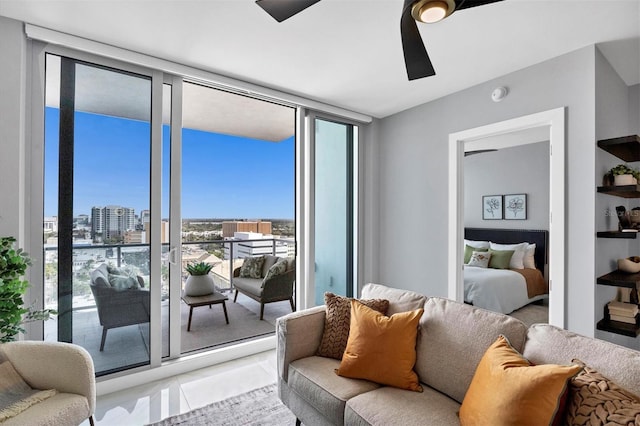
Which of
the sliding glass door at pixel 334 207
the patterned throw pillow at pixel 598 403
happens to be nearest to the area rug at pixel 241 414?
the sliding glass door at pixel 334 207

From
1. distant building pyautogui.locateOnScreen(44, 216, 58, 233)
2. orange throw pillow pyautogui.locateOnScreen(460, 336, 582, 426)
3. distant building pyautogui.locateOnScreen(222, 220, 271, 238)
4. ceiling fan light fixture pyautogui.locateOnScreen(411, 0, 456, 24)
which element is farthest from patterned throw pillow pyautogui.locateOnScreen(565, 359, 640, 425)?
distant building pyautogui.locateOnScreen(222, 220, 271, 238)

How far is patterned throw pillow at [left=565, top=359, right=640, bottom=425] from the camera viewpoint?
1004mm

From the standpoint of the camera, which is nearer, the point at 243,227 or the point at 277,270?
the point at 277,270

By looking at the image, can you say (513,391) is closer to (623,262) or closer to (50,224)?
(623,262)

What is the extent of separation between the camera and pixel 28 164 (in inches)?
86.4

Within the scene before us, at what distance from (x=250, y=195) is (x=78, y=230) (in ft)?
12.2

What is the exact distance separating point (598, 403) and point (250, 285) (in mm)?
3716

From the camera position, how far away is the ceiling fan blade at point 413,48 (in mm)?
1479

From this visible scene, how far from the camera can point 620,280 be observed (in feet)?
7.52

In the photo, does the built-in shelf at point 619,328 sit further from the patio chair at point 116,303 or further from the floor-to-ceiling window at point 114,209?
the patio chair at point 116,303

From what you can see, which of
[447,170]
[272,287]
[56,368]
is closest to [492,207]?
[447,170]

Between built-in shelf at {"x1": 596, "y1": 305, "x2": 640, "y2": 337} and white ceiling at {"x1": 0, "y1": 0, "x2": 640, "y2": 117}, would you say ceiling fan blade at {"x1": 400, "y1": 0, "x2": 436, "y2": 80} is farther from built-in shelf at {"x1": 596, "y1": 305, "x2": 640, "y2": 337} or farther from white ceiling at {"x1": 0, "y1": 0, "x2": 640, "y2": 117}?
built-in shelf at {"x1": 596, "y1": 305, "x2": 640, "y2": 337}

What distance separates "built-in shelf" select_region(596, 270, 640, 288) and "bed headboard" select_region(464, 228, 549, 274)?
2.91 metres

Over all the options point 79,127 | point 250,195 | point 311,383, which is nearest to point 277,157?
point 250,195
